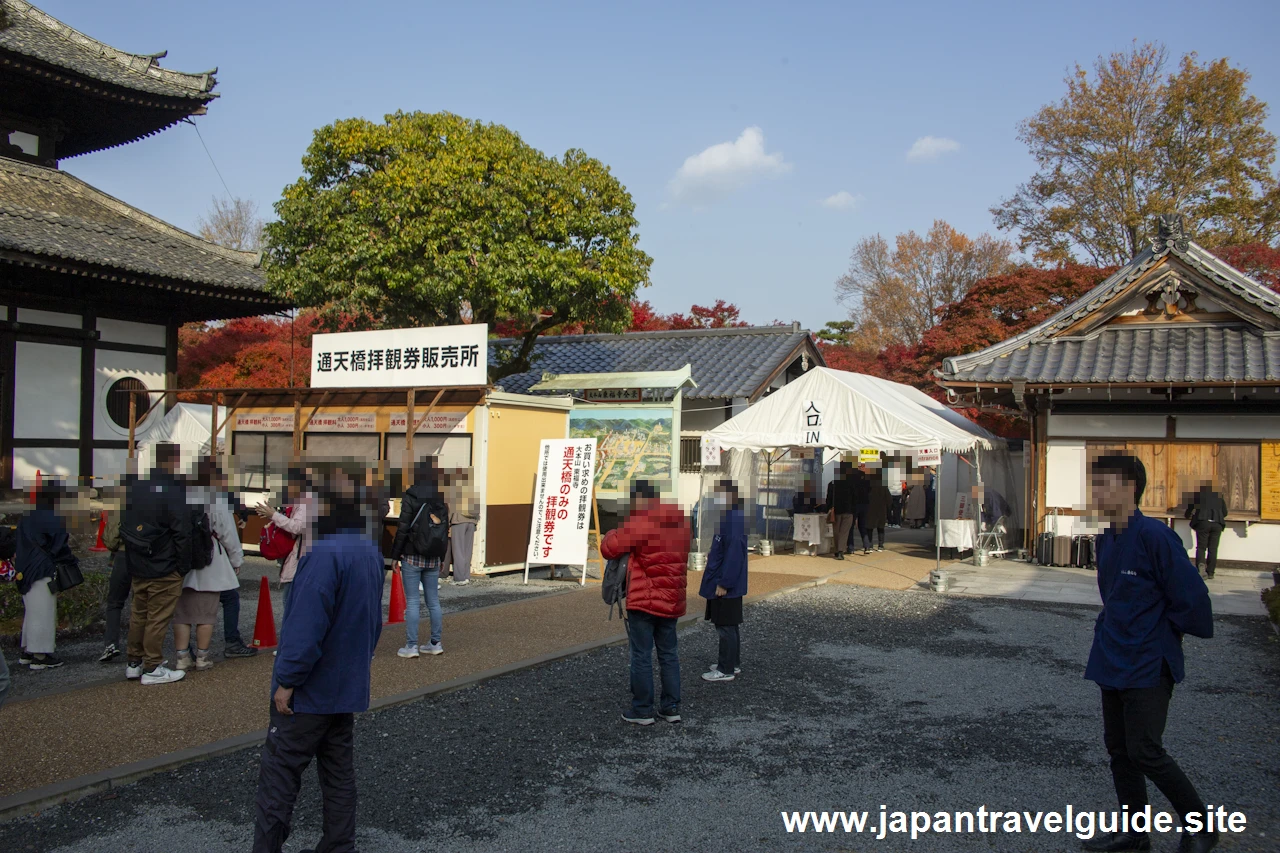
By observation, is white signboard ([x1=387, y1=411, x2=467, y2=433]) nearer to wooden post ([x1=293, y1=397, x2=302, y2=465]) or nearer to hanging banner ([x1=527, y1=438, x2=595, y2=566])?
hanging banner ([x1=527, y1=438, x2=595, y2=566])

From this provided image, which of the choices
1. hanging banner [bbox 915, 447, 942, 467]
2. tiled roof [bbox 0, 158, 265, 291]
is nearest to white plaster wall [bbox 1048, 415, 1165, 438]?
hanging banner [bbox 915, 447, 942, 467]

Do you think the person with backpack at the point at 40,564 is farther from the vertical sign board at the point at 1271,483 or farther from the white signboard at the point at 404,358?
the vertical sign board at the point at 1271,483

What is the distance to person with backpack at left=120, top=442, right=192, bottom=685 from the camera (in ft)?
20.2

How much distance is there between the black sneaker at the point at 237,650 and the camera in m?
7.46

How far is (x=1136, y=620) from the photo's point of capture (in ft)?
12.7

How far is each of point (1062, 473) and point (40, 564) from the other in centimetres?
1414

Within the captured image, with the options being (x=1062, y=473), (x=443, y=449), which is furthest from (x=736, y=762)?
(x=1062, y=473)

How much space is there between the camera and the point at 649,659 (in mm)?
5992

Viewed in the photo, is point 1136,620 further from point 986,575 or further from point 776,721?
point 986,575

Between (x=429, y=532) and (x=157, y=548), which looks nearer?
(x=157, y=548)

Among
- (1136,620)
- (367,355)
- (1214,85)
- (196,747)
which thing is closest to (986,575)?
(367,355)

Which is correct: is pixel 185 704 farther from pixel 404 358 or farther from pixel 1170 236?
pixel 1170 236

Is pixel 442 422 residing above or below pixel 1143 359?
below

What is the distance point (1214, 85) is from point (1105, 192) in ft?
11.0
